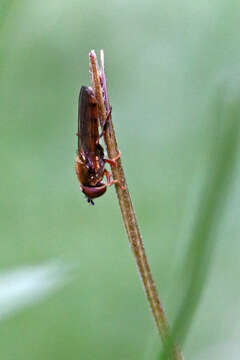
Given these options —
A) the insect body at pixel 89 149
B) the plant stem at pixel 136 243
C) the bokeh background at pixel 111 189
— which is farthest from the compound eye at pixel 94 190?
the plant stem at pixel 136 243

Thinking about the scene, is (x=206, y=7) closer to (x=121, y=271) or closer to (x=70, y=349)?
(x=121, y=271)

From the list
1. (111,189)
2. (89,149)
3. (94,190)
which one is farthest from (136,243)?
(111,189)

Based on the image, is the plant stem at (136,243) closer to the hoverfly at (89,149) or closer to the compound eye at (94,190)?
→ the hoverfly at (89,149)

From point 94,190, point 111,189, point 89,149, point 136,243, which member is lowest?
point 111,189

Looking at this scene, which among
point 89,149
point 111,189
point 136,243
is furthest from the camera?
point 111,189

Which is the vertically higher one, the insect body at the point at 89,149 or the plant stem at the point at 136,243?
the plant stem at the point at 136,243

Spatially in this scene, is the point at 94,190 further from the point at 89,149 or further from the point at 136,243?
the point at 136,243

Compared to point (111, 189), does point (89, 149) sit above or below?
above
